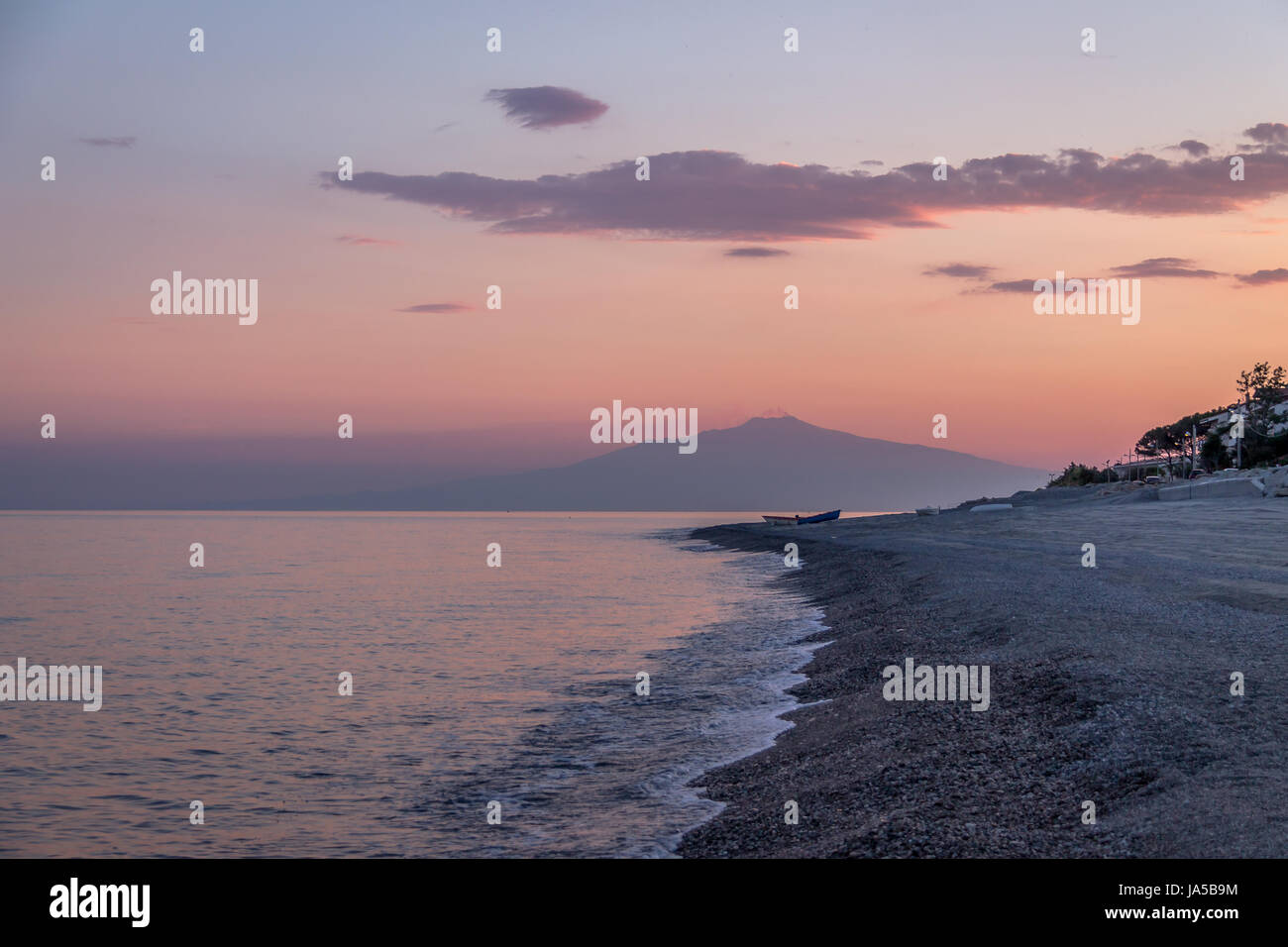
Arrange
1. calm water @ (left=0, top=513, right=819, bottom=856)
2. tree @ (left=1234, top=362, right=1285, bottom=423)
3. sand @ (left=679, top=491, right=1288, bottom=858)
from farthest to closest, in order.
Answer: tree @ (left=1234, top=362, right=1285, bottom=423)
calm water @ (left=0, top=513, right=819, bottom=856)
sand @ (left=679, top=491, right=1288, bottom=858)

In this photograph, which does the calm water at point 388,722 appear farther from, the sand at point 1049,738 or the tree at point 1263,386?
the tree at point 1263,386

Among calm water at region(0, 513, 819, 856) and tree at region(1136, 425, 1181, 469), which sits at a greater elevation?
tree at region(1136, 425, 1181, 469)

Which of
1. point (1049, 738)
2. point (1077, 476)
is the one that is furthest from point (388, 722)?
point (1077, 476)

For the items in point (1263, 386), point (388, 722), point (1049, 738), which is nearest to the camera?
point (1049, 738)

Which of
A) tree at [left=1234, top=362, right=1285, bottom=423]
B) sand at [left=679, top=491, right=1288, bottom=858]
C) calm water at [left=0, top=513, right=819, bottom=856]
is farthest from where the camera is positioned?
tree at [left=1234, top=362, right=1285, bottom=423]

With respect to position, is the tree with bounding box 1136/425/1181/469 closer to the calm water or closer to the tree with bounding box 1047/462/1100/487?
the tree with bounding box 1047/462/1100/487

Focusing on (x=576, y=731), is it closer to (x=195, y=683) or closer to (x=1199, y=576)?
(x=195, y=683)

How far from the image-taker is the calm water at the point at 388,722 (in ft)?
37.7

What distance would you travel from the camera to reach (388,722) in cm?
1759

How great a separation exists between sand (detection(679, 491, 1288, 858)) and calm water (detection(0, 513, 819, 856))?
1344 millimetres

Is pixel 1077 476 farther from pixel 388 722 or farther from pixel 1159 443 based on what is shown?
pixel 388 722

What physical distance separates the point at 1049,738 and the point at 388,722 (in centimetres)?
1128

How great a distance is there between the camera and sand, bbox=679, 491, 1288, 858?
8344 mm

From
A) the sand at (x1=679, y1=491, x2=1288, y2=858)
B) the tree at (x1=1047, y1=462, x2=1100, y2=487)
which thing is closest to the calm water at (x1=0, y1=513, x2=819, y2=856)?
the sand at (x1=679, y1=491, x2=1288, y2=858)
